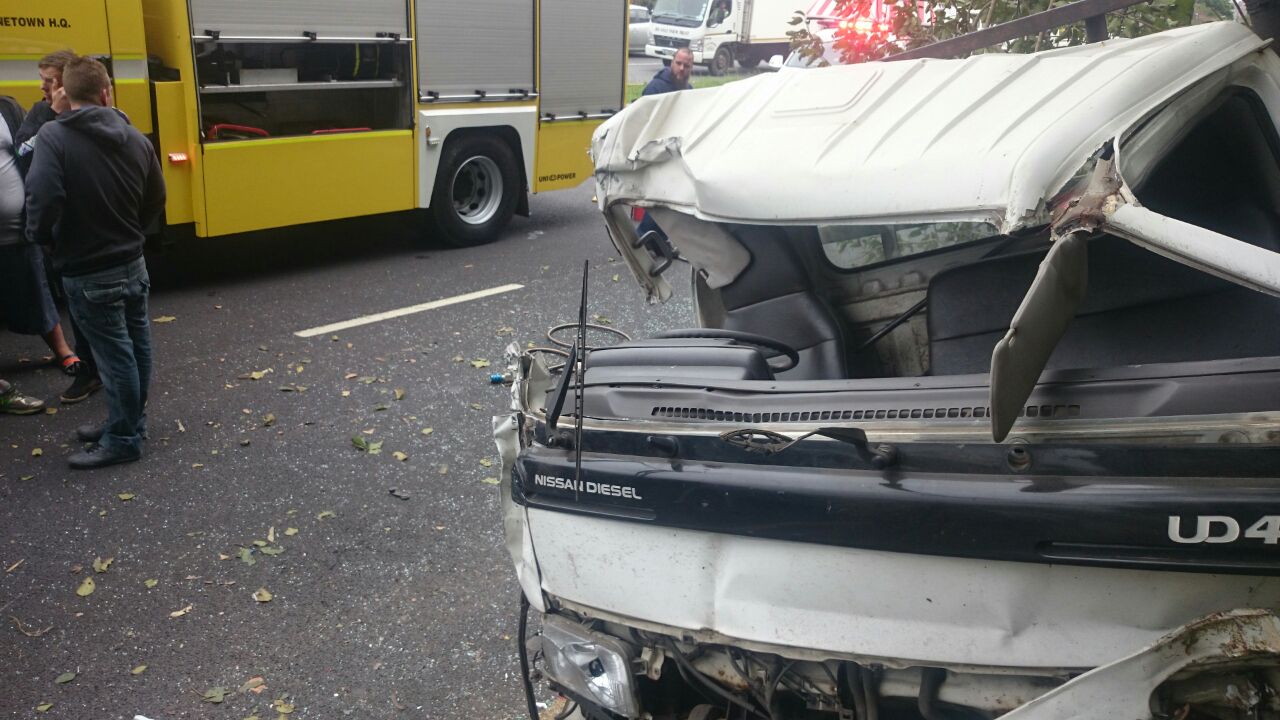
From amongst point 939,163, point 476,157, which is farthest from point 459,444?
point 476,157

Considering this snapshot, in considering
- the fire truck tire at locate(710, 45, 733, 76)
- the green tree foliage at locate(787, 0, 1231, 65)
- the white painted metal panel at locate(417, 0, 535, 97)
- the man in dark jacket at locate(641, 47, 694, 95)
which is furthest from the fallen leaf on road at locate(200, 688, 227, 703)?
the fire truck tire at locate(710, 45, 733, 76)

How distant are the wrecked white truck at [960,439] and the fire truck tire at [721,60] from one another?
81.9 ft

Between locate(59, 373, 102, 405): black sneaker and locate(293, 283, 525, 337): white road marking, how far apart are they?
137 centimetres

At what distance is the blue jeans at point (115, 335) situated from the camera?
5281 millimetres

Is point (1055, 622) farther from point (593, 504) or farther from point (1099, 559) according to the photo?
point (593, 504)

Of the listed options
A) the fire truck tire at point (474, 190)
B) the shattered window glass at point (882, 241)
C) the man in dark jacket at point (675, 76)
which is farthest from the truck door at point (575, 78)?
the shattered window glass at point (882, 241)

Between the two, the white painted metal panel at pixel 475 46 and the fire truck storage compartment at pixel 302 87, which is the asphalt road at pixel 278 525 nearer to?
the fire truck storage compartment at pixel 302 87

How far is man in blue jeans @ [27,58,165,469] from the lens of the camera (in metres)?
5.18

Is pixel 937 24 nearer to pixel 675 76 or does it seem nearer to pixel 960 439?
pixel 675 76

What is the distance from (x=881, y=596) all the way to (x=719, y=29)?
26.6m

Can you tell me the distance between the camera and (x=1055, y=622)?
1.99 meters

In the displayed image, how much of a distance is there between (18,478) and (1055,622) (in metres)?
4.96

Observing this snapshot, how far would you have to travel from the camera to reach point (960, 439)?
212 centimetres

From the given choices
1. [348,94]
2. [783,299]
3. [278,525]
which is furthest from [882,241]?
[348,94]
